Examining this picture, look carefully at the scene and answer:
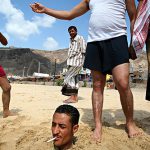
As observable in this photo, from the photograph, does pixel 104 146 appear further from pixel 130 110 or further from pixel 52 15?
pixel 52 15

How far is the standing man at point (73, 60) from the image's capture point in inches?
282

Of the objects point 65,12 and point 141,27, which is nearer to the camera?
point 141,27

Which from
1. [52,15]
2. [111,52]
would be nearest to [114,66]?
[111,52]

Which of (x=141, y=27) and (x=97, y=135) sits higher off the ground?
(x=141, y=27)

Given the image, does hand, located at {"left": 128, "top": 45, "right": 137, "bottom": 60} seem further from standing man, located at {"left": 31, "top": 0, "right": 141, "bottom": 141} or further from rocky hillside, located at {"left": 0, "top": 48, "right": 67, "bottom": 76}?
rocky hillside, located at {"left": 0, "top": 48, "right": 67, "bottom": 76}

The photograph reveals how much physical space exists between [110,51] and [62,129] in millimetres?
1113

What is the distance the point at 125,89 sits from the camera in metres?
3.33

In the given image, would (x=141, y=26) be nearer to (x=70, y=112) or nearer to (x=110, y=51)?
(x=110, y=51)

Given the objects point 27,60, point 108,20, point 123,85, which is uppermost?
point 27,60

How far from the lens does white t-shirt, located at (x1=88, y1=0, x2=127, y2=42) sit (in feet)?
11.2

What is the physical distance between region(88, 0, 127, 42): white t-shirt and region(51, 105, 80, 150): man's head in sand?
1020 mm

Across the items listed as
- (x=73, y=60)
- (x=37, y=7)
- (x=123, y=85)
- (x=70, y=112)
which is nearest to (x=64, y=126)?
(x=70, y=112)

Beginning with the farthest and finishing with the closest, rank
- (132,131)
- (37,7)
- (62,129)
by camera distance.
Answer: (37,7)
(132,131)
(62,129)

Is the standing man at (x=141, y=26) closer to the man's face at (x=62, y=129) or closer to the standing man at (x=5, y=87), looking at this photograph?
the man's face at (x=62, y=129)
